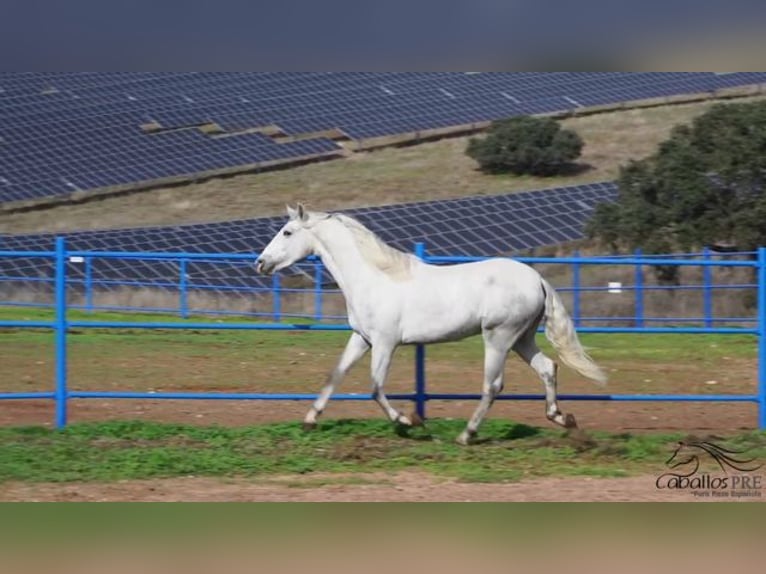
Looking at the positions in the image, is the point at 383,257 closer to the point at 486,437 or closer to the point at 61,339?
the point at 486,437

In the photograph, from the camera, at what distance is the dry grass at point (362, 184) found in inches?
1040

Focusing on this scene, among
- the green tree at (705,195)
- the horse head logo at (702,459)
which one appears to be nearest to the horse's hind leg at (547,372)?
the horse head logo at (702,459)

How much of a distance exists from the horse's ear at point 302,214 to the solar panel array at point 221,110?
18.8 m

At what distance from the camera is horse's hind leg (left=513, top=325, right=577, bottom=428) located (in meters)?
8.46

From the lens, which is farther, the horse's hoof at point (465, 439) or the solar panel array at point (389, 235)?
the solar panel array at point (389, 235)

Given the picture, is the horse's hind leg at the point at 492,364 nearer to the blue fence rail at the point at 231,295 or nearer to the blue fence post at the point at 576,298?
the blue fence post at the point at 576,298

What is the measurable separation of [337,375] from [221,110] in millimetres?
25288

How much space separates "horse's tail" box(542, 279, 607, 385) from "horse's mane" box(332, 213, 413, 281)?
98 cm

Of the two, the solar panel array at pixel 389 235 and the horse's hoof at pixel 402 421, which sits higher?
the solar panel array at pixel 389 235

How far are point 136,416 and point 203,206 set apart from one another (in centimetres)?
1793

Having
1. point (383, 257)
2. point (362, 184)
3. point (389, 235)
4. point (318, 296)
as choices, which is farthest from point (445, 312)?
point (362, 184)

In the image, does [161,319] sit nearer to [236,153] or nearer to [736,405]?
[736,405]

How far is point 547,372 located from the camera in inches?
334

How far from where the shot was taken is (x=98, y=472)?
738 centimetres
